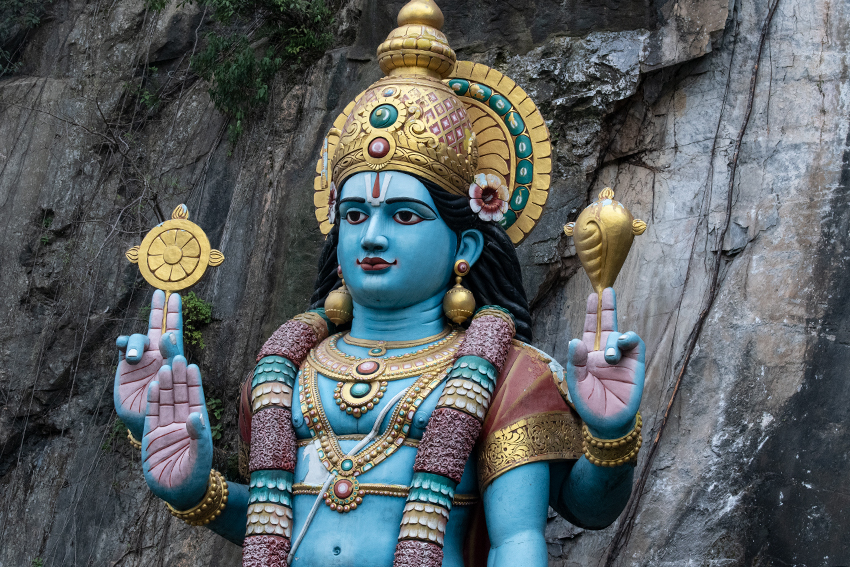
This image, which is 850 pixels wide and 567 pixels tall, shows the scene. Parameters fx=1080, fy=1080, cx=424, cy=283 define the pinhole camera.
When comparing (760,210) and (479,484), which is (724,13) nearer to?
(760,210)

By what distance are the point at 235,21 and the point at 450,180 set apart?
148 inches

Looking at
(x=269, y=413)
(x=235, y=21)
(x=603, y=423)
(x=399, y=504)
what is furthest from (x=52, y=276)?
(x=603, y=423)

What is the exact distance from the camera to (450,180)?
4.36 m

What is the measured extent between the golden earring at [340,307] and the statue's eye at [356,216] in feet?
1.01

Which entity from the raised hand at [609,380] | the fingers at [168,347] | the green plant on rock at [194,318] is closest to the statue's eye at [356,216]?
the fingers at [168,347]

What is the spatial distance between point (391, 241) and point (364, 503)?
3.34 feet

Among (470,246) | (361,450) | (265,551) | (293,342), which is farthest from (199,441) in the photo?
(470,246)

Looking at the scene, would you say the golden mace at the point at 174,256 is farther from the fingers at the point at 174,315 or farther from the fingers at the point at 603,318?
the fingers at the point at 603,318

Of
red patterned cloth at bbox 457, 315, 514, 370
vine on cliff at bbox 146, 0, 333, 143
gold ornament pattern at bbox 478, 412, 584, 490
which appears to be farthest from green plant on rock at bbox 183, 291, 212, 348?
gold ornament pattern at bbox 478, 412, 584, 490

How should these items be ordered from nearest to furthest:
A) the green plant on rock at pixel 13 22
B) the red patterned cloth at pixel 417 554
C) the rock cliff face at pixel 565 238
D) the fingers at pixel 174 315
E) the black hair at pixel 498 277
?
the red patterned cloth at pixel 417 554 → the fingers at pixel 174 315 → the black hair at pixel 498 277 → the rock cliff face at pixel 565 238 → the green plant on rock at pixel 13 22

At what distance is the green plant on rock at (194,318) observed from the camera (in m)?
6.70

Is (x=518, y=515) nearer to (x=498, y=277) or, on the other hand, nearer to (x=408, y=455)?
(x=408, y=455)

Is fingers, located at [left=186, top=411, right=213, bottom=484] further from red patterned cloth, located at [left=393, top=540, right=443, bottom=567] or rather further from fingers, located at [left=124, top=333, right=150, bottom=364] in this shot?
red patterned cloth, located at [left=393, top=540, right=443, bottom=567]

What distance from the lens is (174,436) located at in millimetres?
3895
